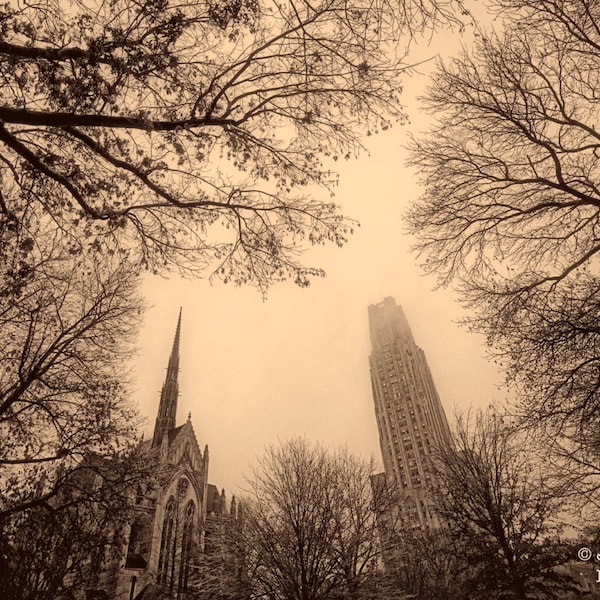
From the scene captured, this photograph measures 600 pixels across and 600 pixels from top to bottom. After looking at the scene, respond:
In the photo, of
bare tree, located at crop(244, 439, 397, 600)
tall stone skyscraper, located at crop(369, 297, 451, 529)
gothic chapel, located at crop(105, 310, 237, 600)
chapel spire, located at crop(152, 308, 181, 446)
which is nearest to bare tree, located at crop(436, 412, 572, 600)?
bare tree, located at crop(244, 439, 397, 600)

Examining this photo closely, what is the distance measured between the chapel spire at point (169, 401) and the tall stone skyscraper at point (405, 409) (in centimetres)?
4409

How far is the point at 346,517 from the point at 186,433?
35.9 m

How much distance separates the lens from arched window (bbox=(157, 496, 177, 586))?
36619 millimetres

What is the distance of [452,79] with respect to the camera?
7.19m

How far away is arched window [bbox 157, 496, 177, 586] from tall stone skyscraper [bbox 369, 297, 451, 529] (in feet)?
152

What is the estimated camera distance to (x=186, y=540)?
41125 mm

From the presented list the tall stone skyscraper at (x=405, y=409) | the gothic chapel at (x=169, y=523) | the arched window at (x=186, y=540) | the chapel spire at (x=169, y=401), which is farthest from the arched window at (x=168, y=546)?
the tall stone skyscraper at (x=405, y=409)

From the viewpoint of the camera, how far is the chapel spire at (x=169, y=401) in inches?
1990

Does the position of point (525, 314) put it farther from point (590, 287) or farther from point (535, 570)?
point (535, 570)

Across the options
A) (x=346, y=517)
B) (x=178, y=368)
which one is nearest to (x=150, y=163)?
(x=346, y=517)

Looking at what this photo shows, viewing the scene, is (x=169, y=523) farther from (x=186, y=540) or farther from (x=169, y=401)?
(x=169, y=401)

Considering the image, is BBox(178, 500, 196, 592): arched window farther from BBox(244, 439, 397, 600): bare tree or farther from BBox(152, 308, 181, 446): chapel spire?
BBox(244, 439, 397, 600): bare tree

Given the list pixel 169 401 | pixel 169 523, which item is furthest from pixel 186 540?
pixel 169 401

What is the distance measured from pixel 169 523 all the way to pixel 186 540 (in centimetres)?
254
